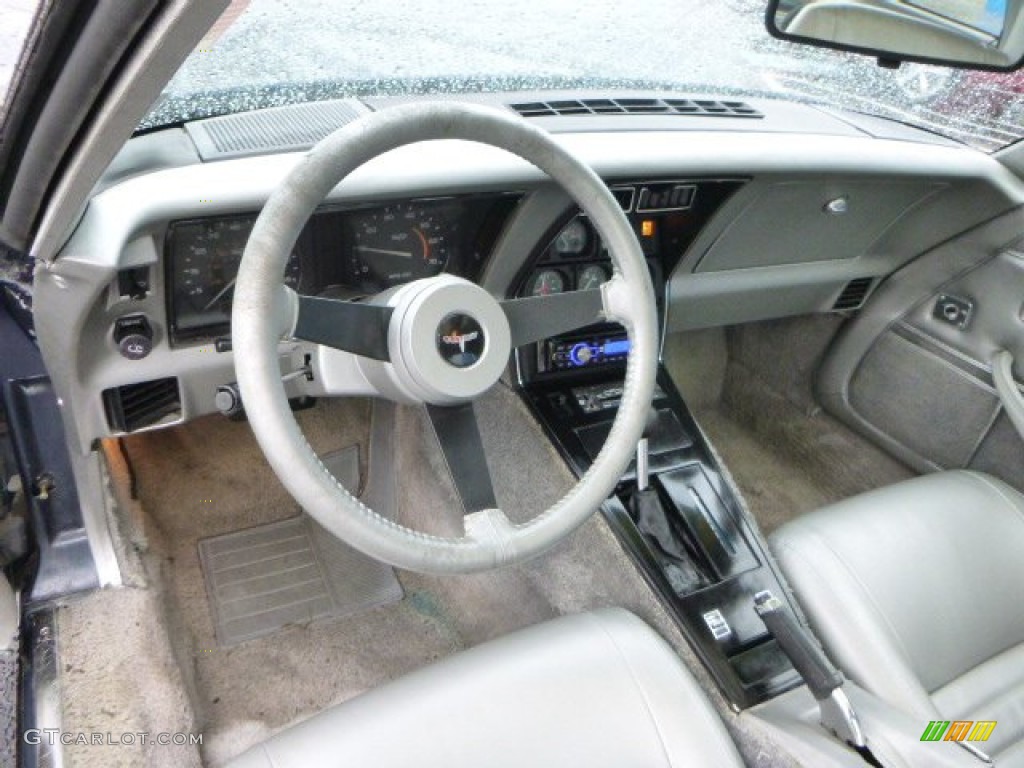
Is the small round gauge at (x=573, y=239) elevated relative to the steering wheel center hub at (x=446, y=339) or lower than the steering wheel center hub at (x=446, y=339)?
lower

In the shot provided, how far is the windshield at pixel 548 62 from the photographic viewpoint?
1.74 meters

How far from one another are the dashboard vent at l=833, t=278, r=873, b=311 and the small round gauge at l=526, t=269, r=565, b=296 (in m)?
1.01

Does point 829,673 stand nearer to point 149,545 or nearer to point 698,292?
point 698,292

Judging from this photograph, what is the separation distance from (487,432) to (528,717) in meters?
0.90

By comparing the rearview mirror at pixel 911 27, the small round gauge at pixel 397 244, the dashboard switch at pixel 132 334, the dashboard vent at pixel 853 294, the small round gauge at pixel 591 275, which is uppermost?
the rearview mirror at pixel 911 27

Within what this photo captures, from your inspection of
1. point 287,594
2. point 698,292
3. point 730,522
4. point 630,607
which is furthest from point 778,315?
point 287,594

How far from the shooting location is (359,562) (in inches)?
93.4

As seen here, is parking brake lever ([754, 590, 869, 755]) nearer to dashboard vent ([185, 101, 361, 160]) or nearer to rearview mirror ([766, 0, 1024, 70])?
dashboard vent ([185, 101, 361, 160])

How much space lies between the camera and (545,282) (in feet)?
6.44

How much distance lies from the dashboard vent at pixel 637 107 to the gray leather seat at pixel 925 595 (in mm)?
929

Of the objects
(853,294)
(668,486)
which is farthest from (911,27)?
(668,486)

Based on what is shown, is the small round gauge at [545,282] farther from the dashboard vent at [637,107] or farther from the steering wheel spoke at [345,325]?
the steering wheel spoke at [345,325]

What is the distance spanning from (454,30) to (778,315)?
47.5 inches

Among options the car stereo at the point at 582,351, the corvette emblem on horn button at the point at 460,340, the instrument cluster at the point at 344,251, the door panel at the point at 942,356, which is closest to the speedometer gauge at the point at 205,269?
the instrument cluster at the point at 344,251
